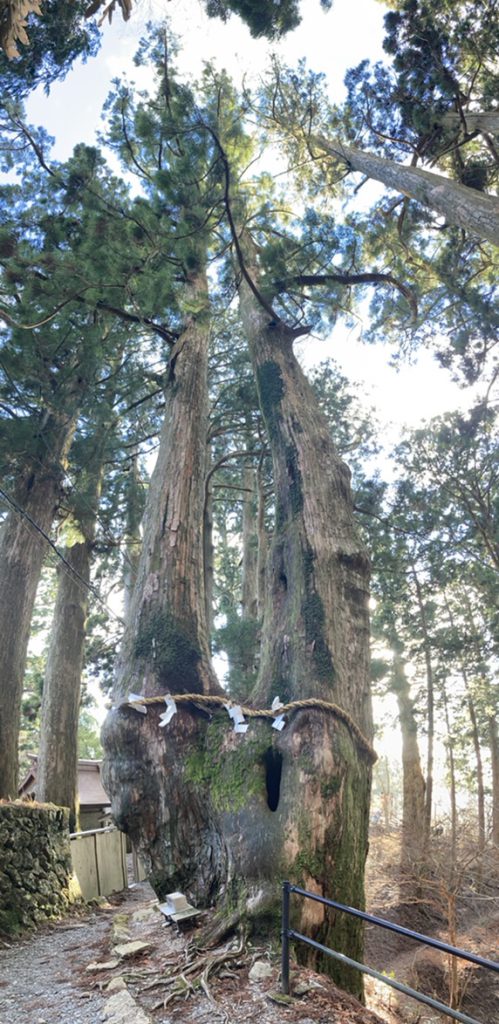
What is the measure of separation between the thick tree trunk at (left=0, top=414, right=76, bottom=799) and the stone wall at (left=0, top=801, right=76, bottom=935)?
0.45m

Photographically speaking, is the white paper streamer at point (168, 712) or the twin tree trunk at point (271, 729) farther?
the white paper streamer at point (168, 712)

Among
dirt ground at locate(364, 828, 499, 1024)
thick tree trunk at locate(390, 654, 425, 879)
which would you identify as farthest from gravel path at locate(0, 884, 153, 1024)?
thick tree trunk at locate(390, 654, 425, 879)

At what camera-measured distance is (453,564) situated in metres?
11.0

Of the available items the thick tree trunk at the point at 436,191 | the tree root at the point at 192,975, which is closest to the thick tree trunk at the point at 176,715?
the tree root at the point at 192,975

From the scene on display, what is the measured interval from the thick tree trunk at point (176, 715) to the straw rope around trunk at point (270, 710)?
0.07 meters

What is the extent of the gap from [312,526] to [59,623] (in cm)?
602

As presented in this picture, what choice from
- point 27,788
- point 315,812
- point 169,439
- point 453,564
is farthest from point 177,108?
point 27,788

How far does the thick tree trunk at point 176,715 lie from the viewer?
3160 millimetres

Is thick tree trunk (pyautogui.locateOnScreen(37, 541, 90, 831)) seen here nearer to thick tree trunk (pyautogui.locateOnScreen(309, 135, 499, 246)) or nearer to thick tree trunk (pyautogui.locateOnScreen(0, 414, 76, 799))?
thick tree trunk (pyautogui.locateOnScreen(0, 414, 76, 799))

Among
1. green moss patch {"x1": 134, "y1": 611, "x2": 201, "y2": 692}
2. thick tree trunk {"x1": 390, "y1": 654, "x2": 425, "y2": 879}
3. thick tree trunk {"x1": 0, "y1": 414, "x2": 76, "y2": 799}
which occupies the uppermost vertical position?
thick tree trunk {"x1": 0, "y1": 414, "x2": 76, "y2": 799}

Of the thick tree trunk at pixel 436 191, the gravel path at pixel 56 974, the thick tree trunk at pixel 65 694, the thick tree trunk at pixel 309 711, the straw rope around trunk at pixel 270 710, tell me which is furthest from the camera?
the thick tree trunk at pixel 65 694

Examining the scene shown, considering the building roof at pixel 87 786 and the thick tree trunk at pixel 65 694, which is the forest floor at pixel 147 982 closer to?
the thick tree trunk at pixel 65 694

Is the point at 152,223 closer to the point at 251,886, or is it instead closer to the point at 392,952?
the point at 251,886

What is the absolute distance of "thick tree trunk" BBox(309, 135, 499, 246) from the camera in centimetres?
433
